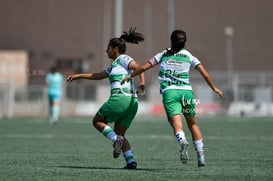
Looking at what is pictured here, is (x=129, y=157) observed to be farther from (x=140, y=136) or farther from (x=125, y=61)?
(x=140, y=136)

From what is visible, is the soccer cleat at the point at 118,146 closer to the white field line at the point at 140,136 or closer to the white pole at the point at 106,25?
the white field line at the point at 140,136

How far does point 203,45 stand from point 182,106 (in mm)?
47915

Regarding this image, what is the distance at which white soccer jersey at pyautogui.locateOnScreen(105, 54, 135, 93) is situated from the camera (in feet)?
39.0

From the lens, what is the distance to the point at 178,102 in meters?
11.7

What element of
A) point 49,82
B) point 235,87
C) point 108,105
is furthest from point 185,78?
point 235,87

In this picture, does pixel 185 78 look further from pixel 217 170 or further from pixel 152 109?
pixel 152 109

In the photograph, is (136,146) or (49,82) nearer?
(136,146)

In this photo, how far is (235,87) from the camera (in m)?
43.9

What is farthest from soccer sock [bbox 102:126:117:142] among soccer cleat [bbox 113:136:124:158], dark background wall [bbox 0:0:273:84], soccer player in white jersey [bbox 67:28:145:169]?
dark background wall [bbox 0:0:273:84]

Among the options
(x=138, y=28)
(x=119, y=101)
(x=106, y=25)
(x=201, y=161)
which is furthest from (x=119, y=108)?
(x=106, y=25)

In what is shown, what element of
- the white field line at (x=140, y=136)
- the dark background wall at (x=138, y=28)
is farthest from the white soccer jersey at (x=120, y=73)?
the dark background wall at (x=138, y=28)

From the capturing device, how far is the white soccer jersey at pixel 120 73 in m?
11.9

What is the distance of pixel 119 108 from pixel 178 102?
0.81 metres

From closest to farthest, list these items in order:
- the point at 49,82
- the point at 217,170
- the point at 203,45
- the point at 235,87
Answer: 1. the point at 217,170
2. the point at 49,82
3. the point at 235,87
4. the point at 203,45
